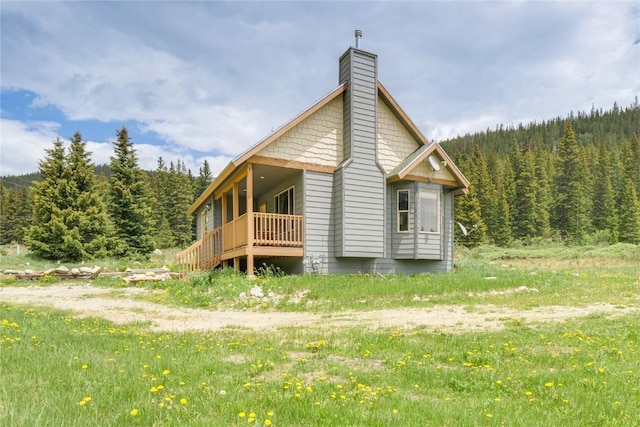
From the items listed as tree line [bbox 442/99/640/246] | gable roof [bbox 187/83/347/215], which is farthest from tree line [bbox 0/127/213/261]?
tree line [bbox 442/99/640/246]

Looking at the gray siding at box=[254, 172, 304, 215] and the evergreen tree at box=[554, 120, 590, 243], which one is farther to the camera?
the evergreen tree at box=[554, 120, 590, 243]

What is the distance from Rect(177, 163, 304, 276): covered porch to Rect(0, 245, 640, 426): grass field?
22.6 ft

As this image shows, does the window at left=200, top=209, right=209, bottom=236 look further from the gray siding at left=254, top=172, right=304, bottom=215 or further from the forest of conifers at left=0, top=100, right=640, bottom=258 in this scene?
the forest of conifers at left=0, top=100, right=640, bottom=258

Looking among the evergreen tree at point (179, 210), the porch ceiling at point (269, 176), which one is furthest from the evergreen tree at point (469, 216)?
the porch ceiling at point (269, 176)

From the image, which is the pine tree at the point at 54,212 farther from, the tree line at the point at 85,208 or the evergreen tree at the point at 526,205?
the evergreen tree at the point at 526,205

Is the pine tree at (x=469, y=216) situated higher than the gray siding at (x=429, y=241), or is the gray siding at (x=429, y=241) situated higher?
the pine tree at (x=469, y=216)

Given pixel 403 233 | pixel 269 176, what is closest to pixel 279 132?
pixel 269 176

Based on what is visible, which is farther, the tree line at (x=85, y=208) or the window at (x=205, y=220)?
the tree line at (x=85, y=208)

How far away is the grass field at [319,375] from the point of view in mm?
3570

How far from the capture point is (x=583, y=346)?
20.6ft

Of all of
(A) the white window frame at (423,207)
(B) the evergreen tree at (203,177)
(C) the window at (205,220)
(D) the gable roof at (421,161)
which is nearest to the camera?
(D) the gable roof at (421,161)

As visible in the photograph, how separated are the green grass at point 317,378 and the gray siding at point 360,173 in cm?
872

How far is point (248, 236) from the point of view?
1470 centimetres

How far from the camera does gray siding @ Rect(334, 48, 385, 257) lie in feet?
52.0
